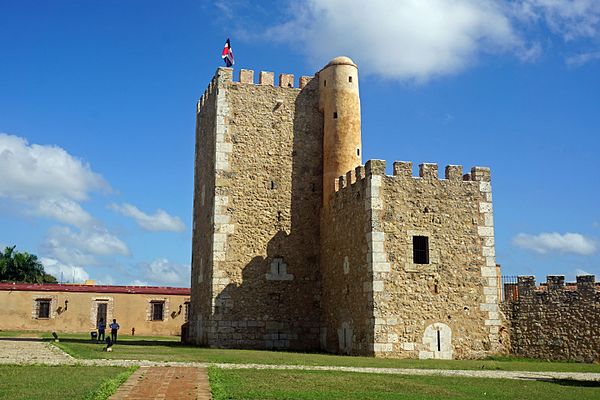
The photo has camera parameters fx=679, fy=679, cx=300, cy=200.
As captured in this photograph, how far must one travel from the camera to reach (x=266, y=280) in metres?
27.1

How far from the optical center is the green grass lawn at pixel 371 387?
1104 centimetres

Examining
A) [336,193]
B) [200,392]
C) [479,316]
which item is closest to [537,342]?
[479,316]

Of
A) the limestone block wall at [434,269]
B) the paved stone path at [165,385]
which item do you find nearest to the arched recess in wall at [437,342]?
the limestone block wall at [434,269]

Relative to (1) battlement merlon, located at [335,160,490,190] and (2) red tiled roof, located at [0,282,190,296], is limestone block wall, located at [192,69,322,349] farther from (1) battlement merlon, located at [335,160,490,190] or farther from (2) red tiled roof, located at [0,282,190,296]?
(2) red tiled roof, located at [0,282,190,296]

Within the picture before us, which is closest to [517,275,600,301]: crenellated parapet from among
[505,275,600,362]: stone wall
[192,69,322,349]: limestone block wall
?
[505,275,600,362]: stone wall

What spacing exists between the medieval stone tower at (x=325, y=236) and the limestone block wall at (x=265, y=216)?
0.04 meters

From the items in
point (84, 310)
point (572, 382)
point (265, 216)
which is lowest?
point (572, 382)

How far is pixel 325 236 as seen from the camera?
27391 millimetres

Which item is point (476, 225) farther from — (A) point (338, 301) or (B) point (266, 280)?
(B) point (266, 280)

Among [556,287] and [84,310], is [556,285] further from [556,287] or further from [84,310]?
[84,310]

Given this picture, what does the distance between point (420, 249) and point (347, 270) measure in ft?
9.30

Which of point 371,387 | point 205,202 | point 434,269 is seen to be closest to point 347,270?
point 434,269

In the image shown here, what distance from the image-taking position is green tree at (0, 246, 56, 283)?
199 feet

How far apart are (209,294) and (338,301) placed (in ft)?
17.1
